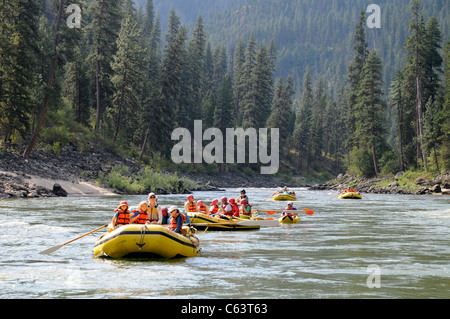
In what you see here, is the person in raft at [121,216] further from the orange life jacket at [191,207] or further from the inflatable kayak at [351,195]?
the inflatable kayak at [351,195]

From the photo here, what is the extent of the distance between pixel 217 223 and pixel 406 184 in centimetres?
3918

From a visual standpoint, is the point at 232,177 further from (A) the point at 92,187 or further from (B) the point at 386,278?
(B) the point at 386,278

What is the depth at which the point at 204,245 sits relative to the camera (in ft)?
59.8

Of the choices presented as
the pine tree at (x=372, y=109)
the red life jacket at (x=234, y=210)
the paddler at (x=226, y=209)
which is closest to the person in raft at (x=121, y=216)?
the paddler at (x=226, y=209)

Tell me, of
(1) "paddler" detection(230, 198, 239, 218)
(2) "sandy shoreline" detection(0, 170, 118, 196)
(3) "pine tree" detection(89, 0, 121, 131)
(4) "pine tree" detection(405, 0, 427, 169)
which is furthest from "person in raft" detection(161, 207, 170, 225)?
(4) "pine tree" detection(405, 0, 427, 169)

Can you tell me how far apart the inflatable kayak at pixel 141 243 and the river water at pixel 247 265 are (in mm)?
256

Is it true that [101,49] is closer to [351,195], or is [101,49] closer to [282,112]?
[351,195]

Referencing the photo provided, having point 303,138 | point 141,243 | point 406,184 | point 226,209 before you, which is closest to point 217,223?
point 226,209

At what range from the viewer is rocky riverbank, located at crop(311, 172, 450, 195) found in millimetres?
51219

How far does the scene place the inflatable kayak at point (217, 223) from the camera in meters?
22.4

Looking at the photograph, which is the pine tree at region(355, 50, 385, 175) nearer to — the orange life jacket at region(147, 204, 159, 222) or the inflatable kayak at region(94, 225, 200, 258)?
the orange life jacket at region(147, 204, 159, 222)

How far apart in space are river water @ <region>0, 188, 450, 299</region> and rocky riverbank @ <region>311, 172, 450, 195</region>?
30057mm
